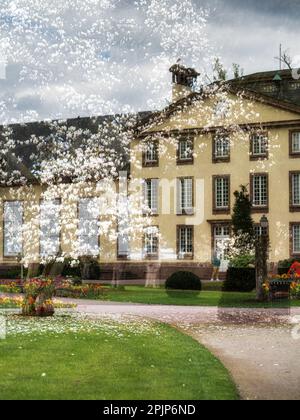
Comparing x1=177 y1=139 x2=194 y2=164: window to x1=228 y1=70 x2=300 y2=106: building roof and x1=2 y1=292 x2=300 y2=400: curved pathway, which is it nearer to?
x1=228 y1=70 x2=300 y2=106: building roof

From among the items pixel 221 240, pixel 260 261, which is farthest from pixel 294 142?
pixel 260 261

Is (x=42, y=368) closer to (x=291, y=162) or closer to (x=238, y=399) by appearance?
(x=238, y=399)

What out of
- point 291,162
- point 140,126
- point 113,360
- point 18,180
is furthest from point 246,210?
point 113,360

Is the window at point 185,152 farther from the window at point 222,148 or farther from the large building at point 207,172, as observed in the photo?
the window at point 222,148

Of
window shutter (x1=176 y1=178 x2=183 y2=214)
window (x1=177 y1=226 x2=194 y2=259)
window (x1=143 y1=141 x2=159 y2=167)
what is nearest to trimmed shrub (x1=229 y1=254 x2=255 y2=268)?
window (x1=177 y1=226 x2=194 y2=259)

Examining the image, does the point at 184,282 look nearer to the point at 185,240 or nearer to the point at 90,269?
the point at 90,269

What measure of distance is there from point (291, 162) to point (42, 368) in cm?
3275

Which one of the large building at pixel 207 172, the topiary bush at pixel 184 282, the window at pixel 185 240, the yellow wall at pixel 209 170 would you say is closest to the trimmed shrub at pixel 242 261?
the topiary bush at pixel 184 282

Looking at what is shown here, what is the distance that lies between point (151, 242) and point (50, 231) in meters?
24.6

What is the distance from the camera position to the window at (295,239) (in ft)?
132

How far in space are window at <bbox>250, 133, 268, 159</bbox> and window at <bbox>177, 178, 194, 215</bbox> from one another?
13.7 feet

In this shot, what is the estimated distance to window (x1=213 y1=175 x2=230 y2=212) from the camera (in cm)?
4259

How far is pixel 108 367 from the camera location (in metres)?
10.2

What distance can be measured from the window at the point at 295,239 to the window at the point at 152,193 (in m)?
8.66
